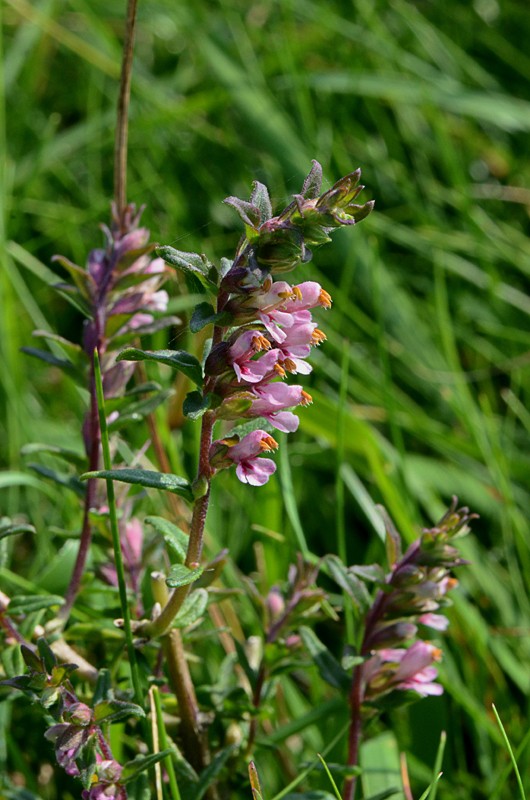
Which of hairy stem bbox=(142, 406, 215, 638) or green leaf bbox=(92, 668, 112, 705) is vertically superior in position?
hairy stem bbox=(142, 406, 215, 638)

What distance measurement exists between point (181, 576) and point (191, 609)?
193 millimetres

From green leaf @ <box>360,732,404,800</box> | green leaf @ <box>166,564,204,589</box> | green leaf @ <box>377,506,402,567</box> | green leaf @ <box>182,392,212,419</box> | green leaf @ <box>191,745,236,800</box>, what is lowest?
green leaf @ <box>360,732,404,800</box>

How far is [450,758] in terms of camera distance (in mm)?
1884

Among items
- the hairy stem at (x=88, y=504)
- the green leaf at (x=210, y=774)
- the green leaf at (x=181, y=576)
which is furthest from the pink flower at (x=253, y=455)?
the green leaf at (x=210, y=774)

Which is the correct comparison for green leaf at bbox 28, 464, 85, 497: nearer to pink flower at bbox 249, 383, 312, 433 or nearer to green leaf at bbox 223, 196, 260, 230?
pink flower at bbox 249, 383, 312, 433

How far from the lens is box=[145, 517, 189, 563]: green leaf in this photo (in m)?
1.27

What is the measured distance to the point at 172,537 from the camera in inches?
50.7

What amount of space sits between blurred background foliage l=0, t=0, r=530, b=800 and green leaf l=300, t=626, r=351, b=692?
0.75 ft

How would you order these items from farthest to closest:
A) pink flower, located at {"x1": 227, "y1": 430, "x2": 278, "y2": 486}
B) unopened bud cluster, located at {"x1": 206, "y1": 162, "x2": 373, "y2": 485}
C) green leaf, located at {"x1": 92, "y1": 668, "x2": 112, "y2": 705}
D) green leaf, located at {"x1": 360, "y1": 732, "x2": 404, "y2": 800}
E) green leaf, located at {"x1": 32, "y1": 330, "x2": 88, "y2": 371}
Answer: green leaf, located at {"x1": 360, "y1": 732, "x2": 404, "y2": 800} → green leaf, located at {"x1": 32, "y1": 330, "x2": 88, "y2": 371} → green leaf, located at {"x1": 92, "y1": 668, "x2": 112, "y2": 705} → pink flower, located at {"x1": 227, "y1": 430, "x2": 278, "y2": 486} → unopened bud cluster, located at {"x1": 206, "y1": 162, "x2": 373, "y2": 485}

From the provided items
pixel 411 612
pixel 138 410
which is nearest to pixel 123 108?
pixel 138 410

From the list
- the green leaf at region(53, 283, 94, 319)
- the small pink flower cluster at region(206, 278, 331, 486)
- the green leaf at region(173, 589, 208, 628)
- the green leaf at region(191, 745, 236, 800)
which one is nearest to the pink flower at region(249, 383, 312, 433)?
the small pink flower cluster at region(206, 278, 331, 486)

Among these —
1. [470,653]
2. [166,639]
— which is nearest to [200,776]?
[166,639]

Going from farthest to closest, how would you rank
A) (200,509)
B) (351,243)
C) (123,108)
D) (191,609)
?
(351,243), (123,108), (191,609), (200,509)

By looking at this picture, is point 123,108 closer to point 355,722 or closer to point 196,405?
point 196,405
